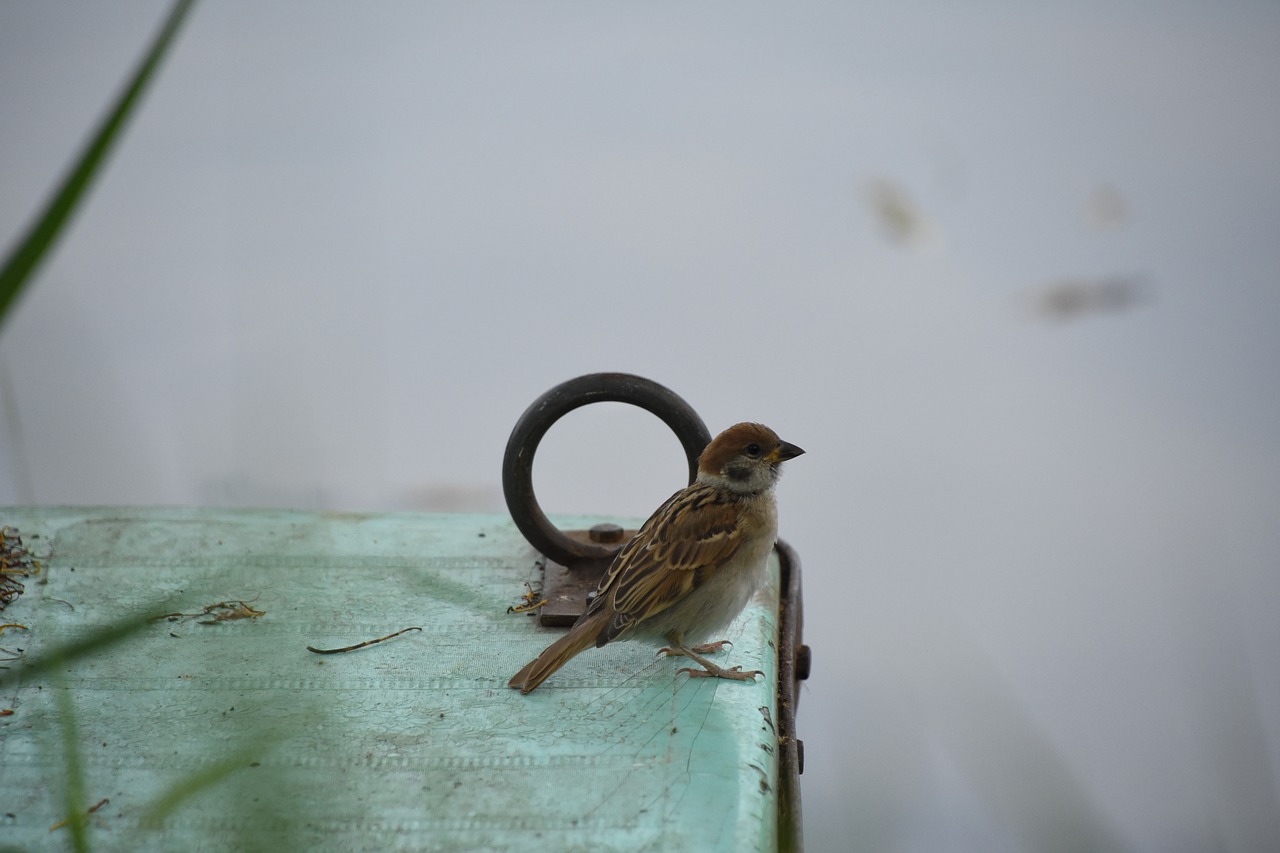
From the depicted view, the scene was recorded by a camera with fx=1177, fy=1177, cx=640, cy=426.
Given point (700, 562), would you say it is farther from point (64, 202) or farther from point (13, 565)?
point (64, 202)

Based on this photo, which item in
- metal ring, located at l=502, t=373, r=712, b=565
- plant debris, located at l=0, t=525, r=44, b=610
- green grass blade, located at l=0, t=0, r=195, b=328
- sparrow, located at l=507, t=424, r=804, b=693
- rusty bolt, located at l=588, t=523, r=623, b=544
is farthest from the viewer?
rusty bolt, located at l=588, t=523, r=623, b=544

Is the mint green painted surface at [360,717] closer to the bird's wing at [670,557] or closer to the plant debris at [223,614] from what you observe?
the plant debris at [223,614]

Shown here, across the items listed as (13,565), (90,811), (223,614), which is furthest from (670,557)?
(13,565)

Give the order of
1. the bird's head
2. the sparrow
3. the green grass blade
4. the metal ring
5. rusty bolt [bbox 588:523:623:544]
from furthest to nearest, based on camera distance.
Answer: rusty bolt [bbox 588:523:623:544] → the bird's head → the metal ring → the sparrow → the green grass blade

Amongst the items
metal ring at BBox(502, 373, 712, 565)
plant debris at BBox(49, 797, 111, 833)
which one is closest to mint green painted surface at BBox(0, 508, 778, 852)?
plant debris at BBox(49, 797, 111, 833)

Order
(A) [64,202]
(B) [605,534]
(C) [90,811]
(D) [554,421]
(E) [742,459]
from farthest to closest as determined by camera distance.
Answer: (B) [605,534] → (E) [742,459] → (D) [554,421] → (C) [90,811] → (A) [64,202]

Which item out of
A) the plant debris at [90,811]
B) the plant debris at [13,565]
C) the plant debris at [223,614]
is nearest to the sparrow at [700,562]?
the plant debris at [223,614]

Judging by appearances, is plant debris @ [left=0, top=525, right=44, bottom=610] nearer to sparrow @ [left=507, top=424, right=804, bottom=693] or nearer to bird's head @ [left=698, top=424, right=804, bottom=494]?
sparrow @ [left=507, top=424, right=804, bottom=693]
